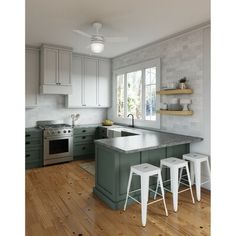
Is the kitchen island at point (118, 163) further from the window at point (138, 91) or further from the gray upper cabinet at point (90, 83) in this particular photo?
the gray upper cabinet at point (90, 83)

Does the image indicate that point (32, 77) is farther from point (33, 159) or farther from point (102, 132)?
point (102, 132)

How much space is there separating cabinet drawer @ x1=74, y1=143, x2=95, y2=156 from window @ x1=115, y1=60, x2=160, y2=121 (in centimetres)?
111

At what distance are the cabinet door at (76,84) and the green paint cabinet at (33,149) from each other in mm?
1114

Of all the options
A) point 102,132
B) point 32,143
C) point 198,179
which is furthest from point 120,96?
point 198,179

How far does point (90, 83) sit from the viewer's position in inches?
217

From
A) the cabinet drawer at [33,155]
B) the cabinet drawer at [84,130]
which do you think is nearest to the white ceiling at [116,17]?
the cabinet drawer at [84,130]

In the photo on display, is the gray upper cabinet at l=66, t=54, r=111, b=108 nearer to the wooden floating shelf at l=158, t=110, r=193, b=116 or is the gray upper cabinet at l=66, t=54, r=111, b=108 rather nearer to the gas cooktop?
the gas cooktop

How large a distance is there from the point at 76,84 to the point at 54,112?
905 mm
